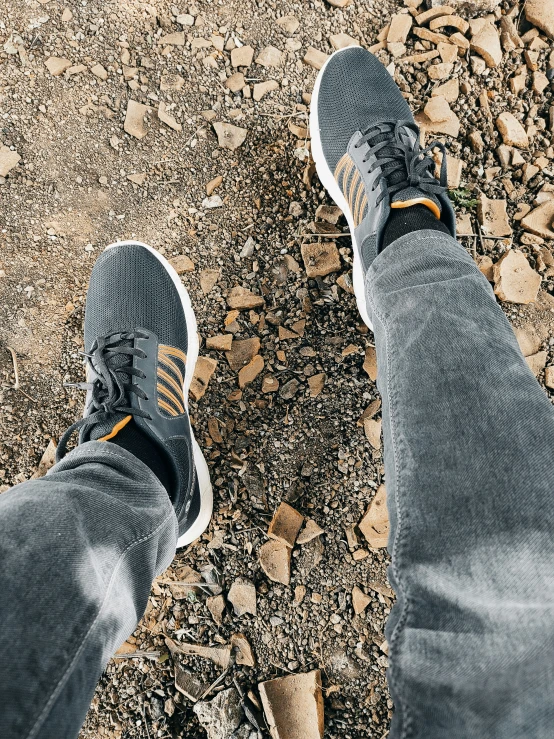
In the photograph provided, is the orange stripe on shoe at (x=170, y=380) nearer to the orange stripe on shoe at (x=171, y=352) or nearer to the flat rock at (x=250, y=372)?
the orange stripe on shoe at (x=171, y=352)

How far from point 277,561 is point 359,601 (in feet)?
0.81

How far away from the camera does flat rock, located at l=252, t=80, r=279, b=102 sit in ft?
5.49

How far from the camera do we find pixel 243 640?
1.43m

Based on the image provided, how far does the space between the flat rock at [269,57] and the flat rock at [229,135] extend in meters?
0.23

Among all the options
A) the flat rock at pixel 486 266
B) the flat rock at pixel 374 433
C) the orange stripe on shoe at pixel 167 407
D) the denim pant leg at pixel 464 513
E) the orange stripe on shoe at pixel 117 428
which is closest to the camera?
the denim pant leg at pixel 464 513

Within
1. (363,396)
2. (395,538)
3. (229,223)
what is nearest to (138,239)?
(229,223)

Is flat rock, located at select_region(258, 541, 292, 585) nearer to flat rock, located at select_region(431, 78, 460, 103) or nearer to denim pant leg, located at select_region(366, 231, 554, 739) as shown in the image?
denim pant leg, located at select_region(366, 231, 554, 739)

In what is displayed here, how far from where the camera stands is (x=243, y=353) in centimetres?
158

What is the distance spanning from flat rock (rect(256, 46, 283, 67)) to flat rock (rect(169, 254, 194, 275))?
0.68 m

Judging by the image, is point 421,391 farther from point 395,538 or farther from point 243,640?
point 243,640

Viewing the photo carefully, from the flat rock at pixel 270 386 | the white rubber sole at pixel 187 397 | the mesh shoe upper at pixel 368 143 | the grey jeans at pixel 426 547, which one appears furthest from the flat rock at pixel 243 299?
the grey jeans at pixel 426 547

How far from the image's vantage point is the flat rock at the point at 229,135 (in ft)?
5.45

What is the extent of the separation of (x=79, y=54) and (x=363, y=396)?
1.41 m

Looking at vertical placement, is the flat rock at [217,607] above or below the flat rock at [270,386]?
below
